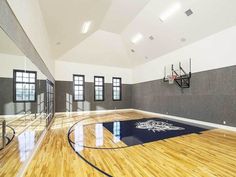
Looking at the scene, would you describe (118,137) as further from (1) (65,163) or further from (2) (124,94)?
(2) (124,94)

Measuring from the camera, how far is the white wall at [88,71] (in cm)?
870

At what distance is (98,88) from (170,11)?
21.7ft

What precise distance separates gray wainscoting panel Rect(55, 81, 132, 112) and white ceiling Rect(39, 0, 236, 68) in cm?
188

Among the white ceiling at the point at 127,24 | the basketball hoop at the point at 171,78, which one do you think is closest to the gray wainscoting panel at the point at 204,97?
the basketball hoop at the point at 171,78

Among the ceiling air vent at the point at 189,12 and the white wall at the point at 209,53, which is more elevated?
the ceiling air vent at the point at 189,12

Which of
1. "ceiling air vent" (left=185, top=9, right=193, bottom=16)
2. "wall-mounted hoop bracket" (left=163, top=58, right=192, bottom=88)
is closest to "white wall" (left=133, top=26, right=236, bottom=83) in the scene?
"wall-mounted hoop bracket" (left=163, top=58, right=192, bottom=88)

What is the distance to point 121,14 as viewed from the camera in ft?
20.2

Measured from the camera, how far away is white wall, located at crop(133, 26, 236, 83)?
4725 millimetres

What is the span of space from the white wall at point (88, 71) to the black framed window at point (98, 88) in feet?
1.00

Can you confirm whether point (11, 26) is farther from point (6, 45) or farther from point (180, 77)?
point (180, 77)

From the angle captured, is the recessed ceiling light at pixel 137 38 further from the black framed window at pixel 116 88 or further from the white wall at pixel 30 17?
the white wall at pixel 30 17

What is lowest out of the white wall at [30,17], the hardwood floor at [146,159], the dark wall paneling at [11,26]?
→ the hardwood floor at [146,159]

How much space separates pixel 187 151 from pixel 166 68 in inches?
215

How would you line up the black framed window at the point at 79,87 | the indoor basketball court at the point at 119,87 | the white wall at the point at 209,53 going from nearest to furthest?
the indoor basketball court at the point at 119,87 < the white wall at the point at 209,53 < the black framed window at the point at 79,87
